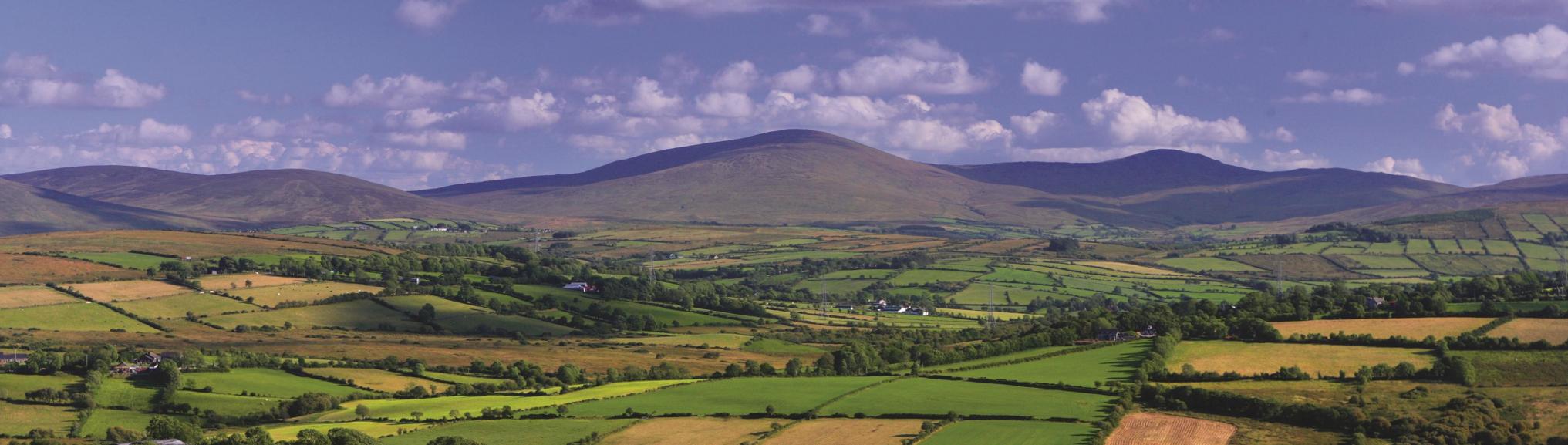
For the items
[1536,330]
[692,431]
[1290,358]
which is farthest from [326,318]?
[1536,330]

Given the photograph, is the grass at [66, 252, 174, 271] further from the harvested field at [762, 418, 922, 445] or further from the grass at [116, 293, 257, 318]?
the harvested field at [762, 418, 922, 445]

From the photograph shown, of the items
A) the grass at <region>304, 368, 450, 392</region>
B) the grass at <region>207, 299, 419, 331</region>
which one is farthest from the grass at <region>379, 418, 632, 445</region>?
the grass at <region>207, 299, 419, 331</region>

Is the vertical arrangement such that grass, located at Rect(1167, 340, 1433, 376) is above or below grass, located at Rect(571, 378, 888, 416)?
above

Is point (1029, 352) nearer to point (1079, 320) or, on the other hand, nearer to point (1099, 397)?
point (1079, 320)

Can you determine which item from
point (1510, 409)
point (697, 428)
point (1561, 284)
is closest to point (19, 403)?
point (697, 428)

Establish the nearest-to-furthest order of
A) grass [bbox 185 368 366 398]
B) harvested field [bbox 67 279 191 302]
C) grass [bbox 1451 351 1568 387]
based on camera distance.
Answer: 1. grass [bbox 1451 351 1568 387]
2. grass [bbox 185 368 366 398]
3. harvested field [bbox 67 279 191 302]

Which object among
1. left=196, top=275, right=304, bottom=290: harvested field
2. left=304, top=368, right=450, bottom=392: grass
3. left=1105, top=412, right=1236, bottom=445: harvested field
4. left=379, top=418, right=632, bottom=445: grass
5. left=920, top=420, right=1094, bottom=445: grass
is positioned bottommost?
left=304, top=368, right=450, bottom=392: grass

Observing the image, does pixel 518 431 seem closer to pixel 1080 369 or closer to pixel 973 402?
pixel 973 402
